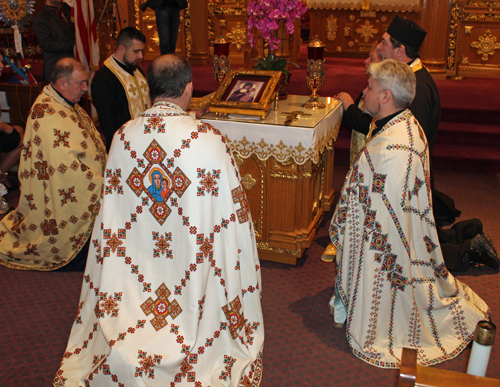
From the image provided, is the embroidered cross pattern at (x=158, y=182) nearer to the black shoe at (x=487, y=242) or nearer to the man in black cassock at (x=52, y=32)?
the black shoe at (x=487, y=242)

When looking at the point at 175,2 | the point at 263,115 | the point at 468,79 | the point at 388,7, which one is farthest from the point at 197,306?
the point at 388,7

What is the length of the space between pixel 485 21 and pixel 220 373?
8.29 m

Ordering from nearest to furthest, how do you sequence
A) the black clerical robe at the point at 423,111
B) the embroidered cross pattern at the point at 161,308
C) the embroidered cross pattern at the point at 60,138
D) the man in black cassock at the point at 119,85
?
the embroidered cross pattern at the point at 161,308 → the black clerical robe at the point at 423,111 → the embroidered cross pattern at the point at 60,138 → the man in black cassock at the point at 119,85

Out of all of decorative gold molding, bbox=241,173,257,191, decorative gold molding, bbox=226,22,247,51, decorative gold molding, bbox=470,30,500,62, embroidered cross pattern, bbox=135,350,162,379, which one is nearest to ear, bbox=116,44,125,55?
decorative gold molding, bbox=241,173,257,191

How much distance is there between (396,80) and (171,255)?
4.95 feet

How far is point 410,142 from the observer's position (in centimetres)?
275

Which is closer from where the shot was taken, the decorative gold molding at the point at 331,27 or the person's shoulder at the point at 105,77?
the person's shoulder at the point at 105,77

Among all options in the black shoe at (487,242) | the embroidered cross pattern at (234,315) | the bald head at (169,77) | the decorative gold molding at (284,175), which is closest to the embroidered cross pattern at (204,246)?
the embroidered cross pattern at (234,315)

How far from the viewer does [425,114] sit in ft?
11.4

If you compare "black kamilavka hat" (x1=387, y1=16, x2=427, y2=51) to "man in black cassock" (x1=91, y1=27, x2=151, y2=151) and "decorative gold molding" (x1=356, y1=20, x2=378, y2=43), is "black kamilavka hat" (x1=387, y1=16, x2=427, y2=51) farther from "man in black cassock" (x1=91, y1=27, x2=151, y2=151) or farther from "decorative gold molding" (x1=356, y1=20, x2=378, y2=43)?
"decorative gold molding" (x1=356, y1=20, x2=378, y2=43)

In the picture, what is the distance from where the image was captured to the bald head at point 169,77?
7.58 feet

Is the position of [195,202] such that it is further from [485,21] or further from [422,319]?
[485,21]

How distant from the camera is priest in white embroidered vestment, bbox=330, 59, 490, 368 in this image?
2.75m

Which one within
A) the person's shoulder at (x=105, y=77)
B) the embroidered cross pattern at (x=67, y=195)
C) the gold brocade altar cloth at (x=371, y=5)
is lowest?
the embroidered cross pattern at (x=67, y=195)
